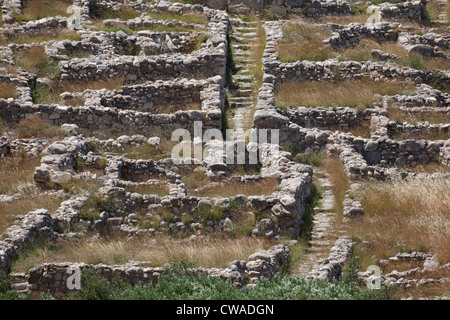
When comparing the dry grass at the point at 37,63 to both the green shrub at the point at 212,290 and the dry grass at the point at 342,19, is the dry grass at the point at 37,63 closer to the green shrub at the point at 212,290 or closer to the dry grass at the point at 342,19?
the dry grass at the point at 342,19

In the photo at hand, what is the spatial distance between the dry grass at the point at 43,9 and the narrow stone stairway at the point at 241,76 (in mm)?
7119

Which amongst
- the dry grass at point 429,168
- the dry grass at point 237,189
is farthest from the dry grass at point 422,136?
the dry grass at point 237,189

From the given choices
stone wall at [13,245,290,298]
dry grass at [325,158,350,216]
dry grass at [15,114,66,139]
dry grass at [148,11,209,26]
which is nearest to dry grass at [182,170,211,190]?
dry grass at [325,158,350,216]

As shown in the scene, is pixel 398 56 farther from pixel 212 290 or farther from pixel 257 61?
pixel 212 290

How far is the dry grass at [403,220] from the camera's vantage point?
1989 cm

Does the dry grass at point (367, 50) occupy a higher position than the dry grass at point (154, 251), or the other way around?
the dry grass at point (367, 50)

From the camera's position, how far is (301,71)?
1237 inches

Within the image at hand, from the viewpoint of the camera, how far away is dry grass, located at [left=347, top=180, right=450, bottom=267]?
65.3 feet

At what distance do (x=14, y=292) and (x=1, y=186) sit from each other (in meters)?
6.85

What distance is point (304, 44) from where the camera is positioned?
3356 cm

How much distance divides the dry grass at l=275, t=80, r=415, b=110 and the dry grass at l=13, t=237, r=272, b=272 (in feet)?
29.1

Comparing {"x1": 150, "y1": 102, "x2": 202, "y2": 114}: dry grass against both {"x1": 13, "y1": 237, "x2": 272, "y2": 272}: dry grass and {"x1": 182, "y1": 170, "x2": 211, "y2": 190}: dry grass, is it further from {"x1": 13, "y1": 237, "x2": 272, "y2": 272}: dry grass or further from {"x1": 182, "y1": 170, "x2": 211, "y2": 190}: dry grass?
{"x1": 13, "y1": 237, "x2": 272, "y2": 272}: dry grass

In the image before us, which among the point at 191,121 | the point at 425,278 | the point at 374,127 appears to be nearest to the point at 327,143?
the point at 374,127

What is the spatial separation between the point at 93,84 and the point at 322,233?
11.9m
